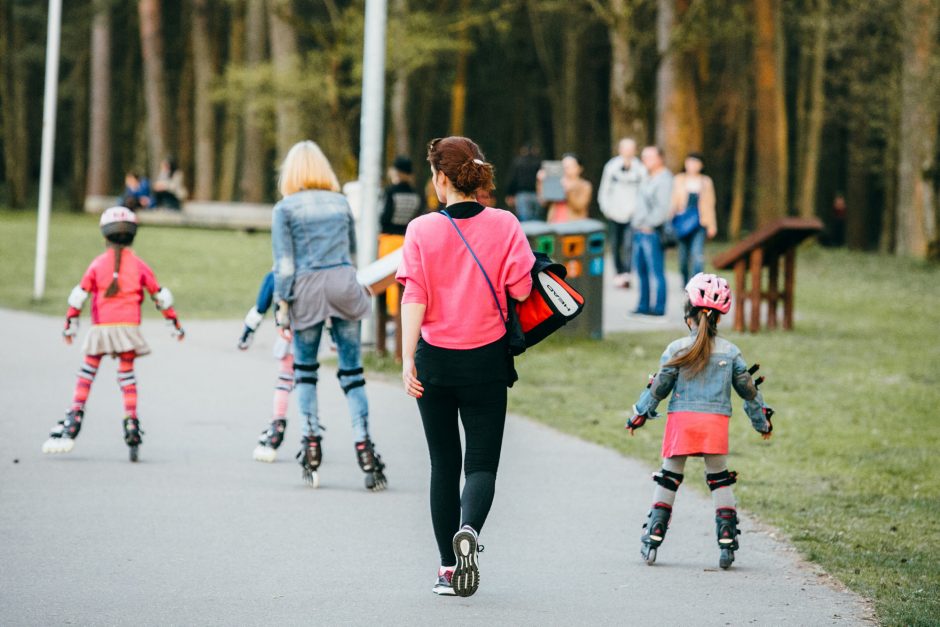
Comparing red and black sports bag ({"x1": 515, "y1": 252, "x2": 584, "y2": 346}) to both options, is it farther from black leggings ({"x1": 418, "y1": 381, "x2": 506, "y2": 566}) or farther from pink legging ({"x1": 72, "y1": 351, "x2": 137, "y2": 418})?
pink legging ({"x1": 72, "y1": 351, "x2": 137, "y2": 418})

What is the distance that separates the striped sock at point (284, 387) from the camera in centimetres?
916

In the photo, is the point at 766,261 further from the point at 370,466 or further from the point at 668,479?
the point at 668,479

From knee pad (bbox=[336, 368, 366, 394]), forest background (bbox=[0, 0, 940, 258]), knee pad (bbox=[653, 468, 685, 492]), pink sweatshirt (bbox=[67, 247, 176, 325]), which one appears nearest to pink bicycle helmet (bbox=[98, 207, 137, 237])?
pink sweatshirt (bbox=[67, 247, 176, 325])

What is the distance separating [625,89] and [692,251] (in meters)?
13.7

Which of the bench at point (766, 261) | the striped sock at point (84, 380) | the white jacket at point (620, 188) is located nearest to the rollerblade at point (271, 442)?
the striped sock at point (84, 380)

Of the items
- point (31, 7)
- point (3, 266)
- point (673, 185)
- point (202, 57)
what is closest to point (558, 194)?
point (673, 185)

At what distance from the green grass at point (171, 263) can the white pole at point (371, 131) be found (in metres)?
4.43

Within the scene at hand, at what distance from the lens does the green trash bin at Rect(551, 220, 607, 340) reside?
51.3 feet

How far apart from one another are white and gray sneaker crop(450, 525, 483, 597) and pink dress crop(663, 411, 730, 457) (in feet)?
3.92

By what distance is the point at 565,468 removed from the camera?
912cm

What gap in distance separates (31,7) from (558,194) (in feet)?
117

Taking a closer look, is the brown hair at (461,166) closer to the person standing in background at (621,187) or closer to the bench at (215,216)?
the person standing in background at (621,187)

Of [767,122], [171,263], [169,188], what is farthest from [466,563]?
[169,188]

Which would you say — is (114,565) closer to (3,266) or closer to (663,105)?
(3,266)
